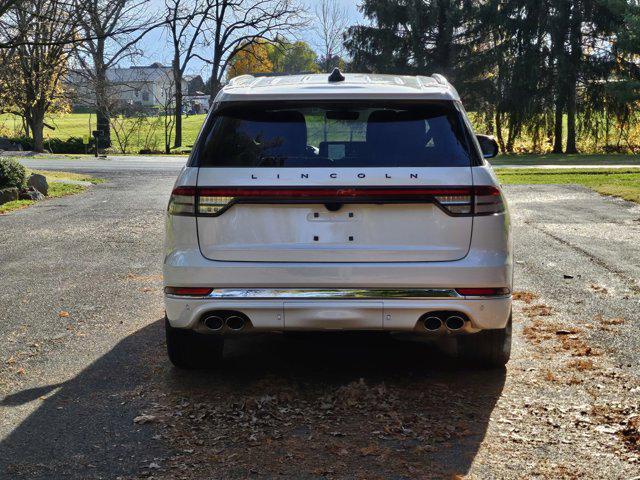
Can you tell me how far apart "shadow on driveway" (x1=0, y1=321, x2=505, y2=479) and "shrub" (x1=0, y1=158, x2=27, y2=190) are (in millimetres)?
12681

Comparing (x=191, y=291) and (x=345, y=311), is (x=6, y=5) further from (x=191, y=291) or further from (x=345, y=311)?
(x=345, y=311)

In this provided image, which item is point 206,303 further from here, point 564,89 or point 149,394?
point 564,89

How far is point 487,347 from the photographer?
18.4 feet

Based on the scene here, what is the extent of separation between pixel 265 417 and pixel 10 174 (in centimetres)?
1475

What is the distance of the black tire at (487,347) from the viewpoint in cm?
554

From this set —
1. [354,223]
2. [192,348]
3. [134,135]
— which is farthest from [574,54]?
[354,223]

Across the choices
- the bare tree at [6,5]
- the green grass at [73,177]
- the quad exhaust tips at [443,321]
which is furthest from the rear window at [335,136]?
the green grass at [73,177]

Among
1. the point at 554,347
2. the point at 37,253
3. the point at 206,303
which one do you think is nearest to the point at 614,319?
the point at 554,347

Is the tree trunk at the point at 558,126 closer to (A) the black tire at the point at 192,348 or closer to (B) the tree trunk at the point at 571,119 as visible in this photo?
(B) the tree trunk at the point at 571,119

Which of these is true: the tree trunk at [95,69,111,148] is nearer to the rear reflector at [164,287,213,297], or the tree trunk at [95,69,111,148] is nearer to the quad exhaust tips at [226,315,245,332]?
the rear reflector at [164,287,213,297]

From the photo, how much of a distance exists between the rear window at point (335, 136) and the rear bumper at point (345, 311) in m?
0.75

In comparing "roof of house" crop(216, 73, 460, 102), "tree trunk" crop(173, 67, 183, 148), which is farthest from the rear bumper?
"tree trunk" crop(173, 67, 183, 148)

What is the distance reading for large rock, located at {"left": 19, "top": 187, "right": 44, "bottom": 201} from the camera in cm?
1844

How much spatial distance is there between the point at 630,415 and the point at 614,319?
250 centimetres
